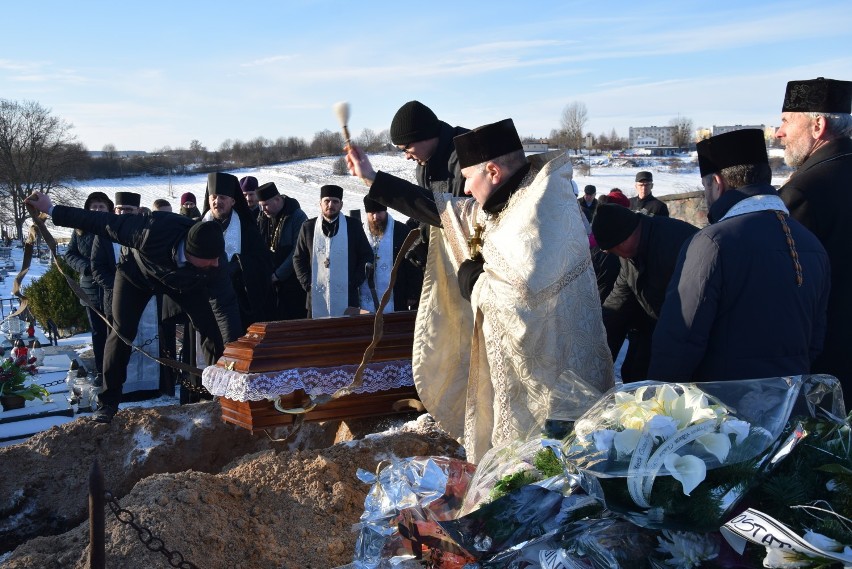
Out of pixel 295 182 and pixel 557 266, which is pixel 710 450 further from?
pixel 295 182

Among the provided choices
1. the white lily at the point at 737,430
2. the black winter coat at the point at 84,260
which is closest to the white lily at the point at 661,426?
the white lily at the point at 737,430

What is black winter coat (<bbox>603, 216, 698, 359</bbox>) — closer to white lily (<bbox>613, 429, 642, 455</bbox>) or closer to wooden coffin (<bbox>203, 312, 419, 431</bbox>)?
wooden coffin (<bbox>203, 312, 419, 431</bbox>)

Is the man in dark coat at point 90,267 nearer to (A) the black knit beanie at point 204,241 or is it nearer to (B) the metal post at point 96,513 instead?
(A) the black knit beanie at point 204,241

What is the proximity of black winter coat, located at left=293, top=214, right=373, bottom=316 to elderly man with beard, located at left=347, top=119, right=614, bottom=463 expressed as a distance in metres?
4.60

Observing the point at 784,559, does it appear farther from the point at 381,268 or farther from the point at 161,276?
the point at 381,268

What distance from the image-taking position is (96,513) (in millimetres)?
2410

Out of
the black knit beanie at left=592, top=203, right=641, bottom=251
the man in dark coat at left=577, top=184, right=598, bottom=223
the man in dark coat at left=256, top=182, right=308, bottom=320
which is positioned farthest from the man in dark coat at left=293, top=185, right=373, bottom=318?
the man in dark coat at left=577, top=184, right=598, bottom=223

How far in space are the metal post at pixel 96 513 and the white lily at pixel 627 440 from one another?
1446mm

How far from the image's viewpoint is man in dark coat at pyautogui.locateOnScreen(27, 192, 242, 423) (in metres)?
6.17

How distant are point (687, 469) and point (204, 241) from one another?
16.0ft

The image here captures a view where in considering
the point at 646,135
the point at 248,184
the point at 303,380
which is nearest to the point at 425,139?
the point at 303,380

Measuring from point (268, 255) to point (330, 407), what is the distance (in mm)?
3419

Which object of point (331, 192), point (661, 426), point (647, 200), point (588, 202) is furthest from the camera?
point (588, 202)

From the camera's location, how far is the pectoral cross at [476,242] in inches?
148
